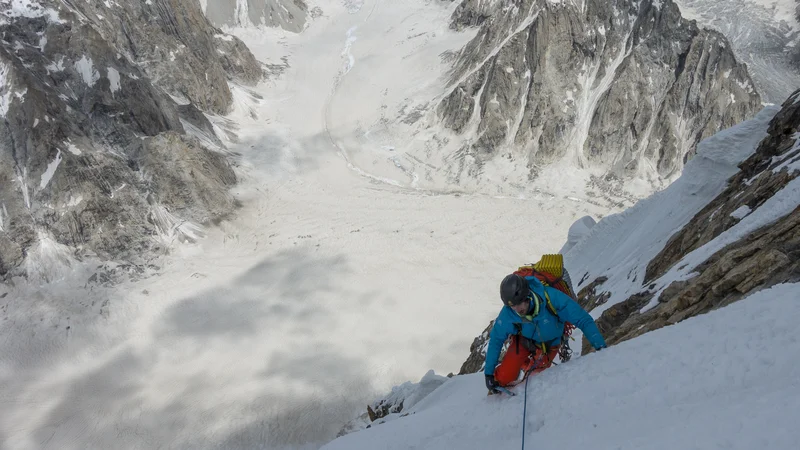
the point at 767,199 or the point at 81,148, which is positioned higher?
the point at 767,199

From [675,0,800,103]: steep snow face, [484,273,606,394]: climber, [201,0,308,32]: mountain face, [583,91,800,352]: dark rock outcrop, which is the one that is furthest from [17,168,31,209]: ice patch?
[675,0,800,103]: steep snow face

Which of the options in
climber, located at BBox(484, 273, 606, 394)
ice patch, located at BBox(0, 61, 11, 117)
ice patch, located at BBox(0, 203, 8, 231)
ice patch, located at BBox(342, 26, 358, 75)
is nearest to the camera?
climber, located at BBox(484, 273, 606, 394)

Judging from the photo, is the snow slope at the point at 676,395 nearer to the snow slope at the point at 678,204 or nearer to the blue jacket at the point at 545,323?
the blue jacket at the point at 545,323

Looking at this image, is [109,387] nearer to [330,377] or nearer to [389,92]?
[330,377]

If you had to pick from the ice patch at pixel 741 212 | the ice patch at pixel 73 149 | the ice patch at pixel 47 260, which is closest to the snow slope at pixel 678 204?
the ice patch at pixel 741 212

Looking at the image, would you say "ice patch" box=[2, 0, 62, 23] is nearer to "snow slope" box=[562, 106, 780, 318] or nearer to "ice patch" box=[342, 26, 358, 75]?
"ice patch" box=[342, 26, 358, 75]

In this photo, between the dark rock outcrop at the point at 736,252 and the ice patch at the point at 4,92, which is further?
the ice patch at the point at 4,92

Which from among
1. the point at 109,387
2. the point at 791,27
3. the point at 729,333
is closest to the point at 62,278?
the point at 109,387
